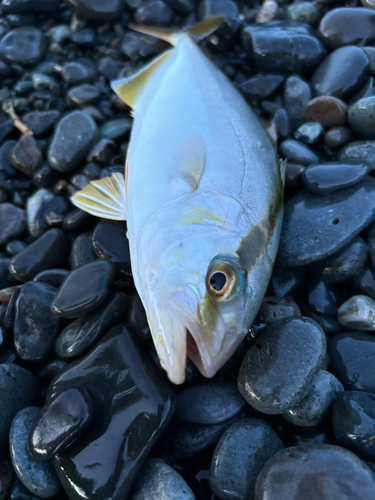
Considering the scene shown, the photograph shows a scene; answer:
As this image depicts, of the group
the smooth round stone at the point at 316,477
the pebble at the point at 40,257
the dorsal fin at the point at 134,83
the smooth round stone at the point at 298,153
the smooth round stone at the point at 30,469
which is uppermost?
the dorsal fin at the point at 134,83

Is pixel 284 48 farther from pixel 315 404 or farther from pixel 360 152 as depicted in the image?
pixel 315 404

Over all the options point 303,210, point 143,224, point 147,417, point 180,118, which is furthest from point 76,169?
point 147,417

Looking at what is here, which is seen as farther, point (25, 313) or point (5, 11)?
point (5, 11)

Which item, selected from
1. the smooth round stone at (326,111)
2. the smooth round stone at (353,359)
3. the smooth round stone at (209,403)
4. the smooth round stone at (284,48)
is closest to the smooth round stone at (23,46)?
the smooth round stone at (284,48)

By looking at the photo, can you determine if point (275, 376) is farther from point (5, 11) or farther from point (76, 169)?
point (5, 11)

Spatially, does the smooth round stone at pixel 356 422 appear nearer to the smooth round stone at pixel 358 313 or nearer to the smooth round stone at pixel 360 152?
the smooth round stone at pixel 358 313

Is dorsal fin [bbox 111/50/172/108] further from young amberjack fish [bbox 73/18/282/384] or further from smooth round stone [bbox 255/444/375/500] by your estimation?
smooth round stone [bbox 255/444/375/500]
